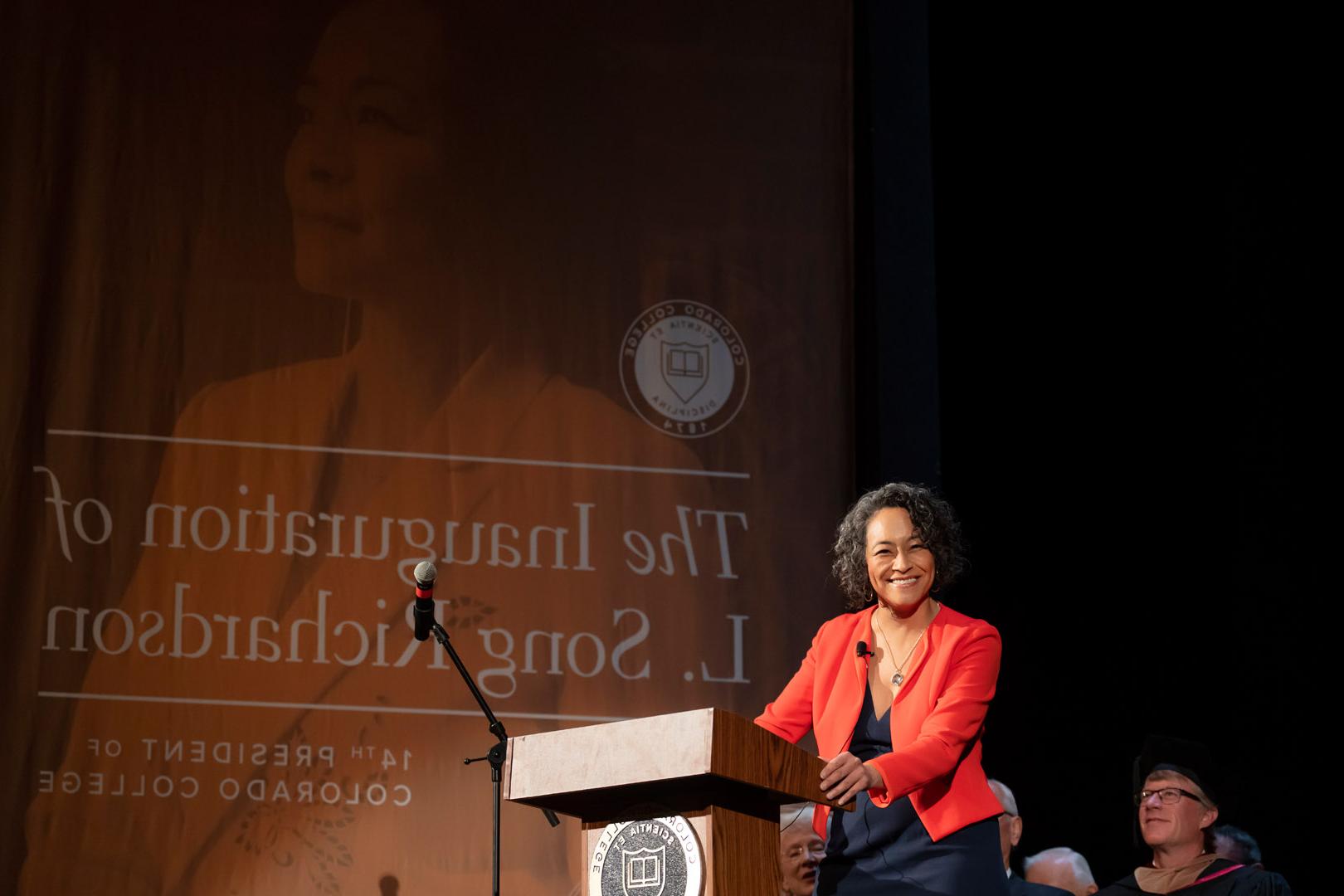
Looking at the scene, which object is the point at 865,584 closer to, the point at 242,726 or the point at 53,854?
the point at 242,726

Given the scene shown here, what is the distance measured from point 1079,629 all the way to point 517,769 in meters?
3.48

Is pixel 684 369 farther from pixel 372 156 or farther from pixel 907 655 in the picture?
pixel 907 655

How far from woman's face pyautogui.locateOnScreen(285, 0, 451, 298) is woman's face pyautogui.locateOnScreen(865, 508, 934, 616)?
2267 mm

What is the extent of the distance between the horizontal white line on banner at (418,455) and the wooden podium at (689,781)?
2335 mm

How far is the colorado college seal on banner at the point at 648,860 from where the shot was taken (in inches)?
94.1

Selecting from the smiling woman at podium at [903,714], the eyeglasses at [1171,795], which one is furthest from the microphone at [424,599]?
the eyeglasses at [1171,795]

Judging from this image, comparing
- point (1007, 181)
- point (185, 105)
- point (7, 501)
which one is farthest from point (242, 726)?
point (1007, 181)

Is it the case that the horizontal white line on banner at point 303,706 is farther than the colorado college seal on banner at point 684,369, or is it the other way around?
the colorado college seal on banner at point 684,369

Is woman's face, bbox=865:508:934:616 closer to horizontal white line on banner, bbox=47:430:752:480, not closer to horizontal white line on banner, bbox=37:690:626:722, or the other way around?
horizontal white line on banner, bbox=37:690:626:722

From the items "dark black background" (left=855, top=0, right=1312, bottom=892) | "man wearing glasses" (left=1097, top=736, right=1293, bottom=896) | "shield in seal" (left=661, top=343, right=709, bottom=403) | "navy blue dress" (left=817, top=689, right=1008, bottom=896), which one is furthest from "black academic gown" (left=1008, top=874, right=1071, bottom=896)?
"navy blue dress" (left=817, top=689, right=1008, bottom=896)

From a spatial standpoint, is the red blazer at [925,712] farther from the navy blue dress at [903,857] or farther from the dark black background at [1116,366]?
the dark black background at [1116,366]

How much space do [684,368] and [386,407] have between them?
0.90 m

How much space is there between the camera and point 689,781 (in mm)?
2379

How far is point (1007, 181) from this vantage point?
230 inches
